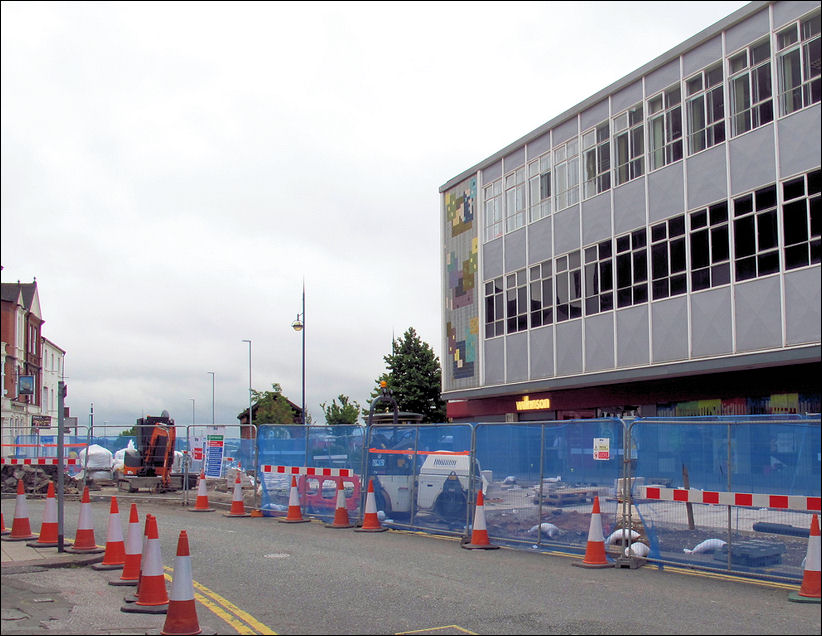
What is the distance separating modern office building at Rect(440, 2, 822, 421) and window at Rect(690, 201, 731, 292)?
1.7 inches

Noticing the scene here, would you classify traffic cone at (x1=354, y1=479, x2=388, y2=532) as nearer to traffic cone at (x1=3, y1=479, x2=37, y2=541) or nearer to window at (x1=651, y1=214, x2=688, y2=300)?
traffic cone at (x1=3, y1=479, x2=37, y2=541)

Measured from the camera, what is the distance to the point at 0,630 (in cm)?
808

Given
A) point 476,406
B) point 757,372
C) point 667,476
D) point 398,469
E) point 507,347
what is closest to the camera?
point 667,476

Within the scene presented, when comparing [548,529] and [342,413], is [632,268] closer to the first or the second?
[548,529]

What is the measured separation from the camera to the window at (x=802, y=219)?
853 inches

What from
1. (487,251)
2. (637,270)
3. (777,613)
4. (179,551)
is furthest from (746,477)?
(487,251)

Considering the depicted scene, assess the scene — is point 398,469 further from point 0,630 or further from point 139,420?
point 139,420

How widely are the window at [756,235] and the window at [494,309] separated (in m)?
12.9

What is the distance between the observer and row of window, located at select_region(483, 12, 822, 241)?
73.2ft

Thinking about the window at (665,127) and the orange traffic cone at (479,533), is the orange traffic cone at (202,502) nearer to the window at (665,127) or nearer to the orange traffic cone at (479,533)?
the orange traffic cone at (479,533)

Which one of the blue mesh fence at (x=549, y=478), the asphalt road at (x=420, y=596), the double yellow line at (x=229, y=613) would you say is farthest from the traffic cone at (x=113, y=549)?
the blue mesh fence at (x=549, y=478)

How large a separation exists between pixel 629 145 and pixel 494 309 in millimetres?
9905

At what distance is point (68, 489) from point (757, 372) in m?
19.6

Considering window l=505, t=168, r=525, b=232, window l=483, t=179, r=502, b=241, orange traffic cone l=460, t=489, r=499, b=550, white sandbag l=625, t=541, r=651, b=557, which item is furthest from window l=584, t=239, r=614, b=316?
white sandbag l=625, t=541, r=651, b=557
